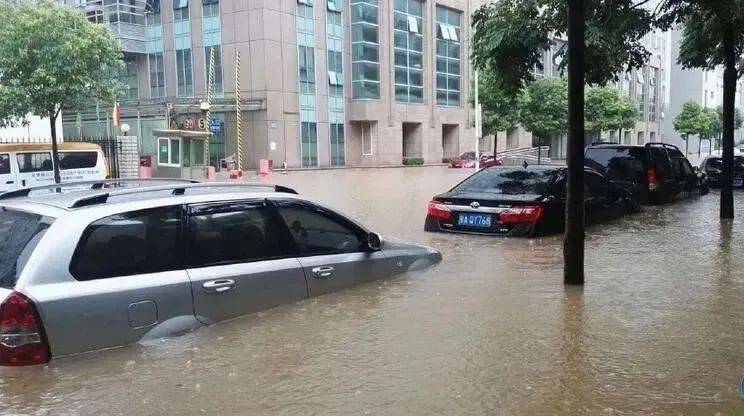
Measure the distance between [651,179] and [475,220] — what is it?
21.9 ft

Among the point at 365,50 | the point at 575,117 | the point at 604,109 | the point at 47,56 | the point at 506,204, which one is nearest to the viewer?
the point at 575,117

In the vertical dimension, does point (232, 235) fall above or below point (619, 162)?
below

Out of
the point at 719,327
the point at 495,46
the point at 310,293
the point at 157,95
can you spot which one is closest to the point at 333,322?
the point at 310,293

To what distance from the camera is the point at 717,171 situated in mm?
20969

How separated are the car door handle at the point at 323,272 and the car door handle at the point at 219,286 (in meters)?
0.88

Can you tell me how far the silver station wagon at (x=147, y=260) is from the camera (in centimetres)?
402

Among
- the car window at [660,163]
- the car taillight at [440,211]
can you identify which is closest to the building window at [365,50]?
the car window at [660,163]

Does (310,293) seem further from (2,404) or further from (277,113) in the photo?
(277,113)

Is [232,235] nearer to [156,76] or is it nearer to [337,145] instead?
[337,145]

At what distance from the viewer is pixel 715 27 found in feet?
41.7

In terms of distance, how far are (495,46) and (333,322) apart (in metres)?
6.42

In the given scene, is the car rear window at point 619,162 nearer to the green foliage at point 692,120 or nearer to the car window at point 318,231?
the car window at point 318,231

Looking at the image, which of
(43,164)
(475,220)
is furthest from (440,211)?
(43,164)

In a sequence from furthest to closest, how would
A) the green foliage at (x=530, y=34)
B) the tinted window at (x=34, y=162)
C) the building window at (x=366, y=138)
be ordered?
the building window at (x=366, y=138) → the tinted window at (x=34, y=162) → the green foliage at (x=530, y=34)
